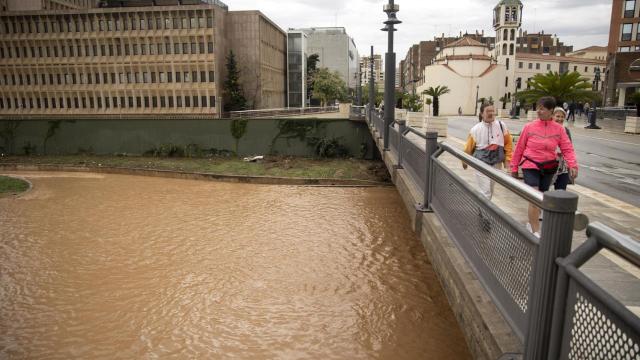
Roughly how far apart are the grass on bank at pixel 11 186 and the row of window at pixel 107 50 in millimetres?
43091

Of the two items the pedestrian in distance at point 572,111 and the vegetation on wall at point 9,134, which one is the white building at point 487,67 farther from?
the vegetation on wall at point 9,134

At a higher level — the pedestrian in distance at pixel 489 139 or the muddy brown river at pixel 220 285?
the pedestrian in distance at pixel 489 139

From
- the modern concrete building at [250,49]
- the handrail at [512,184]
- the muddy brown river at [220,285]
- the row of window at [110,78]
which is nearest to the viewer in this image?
the handrail at [512,184]

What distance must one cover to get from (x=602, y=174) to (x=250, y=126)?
17.5 m

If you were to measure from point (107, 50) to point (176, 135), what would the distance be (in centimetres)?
4415

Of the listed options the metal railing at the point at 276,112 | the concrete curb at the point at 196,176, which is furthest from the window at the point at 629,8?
the concrete curb at the point at 196,176

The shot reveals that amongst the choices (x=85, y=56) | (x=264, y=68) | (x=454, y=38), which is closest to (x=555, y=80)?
(x=264, y=68)

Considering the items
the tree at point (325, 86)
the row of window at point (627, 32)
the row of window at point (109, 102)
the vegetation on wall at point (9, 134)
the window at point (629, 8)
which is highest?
the window at point (629, 8)

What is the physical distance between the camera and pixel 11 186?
59.0 ft

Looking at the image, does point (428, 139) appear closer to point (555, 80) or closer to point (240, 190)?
point (240, 190)

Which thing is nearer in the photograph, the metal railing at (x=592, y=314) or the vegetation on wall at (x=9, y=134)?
the metal railing at (x=592, y=314)

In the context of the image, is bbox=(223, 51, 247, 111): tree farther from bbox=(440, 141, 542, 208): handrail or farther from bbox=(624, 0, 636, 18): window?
bbox=(440, 141, 542, 208): handrail

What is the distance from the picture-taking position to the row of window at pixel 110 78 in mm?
60188

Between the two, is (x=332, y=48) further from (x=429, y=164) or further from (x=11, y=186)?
(x=429, y=164)
